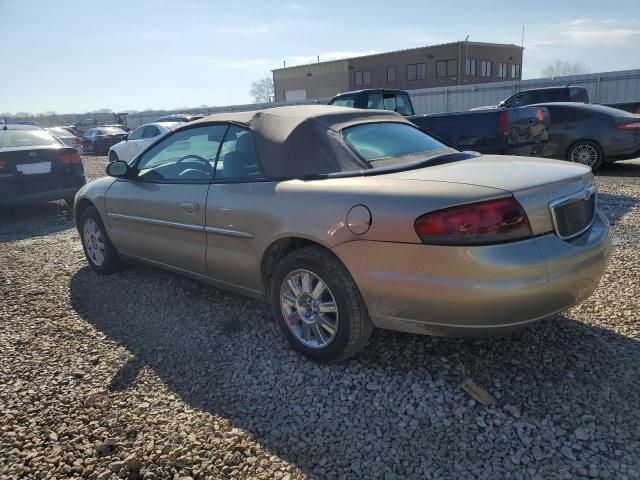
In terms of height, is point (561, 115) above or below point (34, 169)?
above

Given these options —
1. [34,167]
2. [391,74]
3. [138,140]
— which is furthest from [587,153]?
[391,74]

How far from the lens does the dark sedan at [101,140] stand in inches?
891

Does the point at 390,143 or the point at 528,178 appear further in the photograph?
the point at 390,143

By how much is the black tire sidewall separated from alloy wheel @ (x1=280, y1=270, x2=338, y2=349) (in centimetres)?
3

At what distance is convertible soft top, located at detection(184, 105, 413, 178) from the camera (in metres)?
3.11

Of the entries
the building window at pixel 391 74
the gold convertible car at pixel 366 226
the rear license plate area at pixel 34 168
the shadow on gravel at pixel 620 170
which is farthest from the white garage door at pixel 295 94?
the gold convertible car at pixel 366 226

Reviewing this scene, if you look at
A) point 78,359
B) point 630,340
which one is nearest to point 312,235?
point 78,359

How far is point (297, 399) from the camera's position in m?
2.76

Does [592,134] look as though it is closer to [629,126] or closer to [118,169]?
[629,126]

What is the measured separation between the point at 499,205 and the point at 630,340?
154cm

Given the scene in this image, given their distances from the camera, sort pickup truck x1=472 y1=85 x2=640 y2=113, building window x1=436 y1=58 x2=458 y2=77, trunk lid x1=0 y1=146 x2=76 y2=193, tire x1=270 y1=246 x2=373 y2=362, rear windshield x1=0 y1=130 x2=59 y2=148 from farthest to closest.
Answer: building window x1=436 y1=58 x2=458 y2=77 < pickup truck x1=472 y1=85 x2=640 y2=113 < rear windshield x1=0 y1=130 x2=59 y2=148 < trunk lid x1=0 y1=146 x2=76 y2=193 < tire x1=270 y1=246 x2=373 y2=362

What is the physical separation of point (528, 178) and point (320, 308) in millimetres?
1406

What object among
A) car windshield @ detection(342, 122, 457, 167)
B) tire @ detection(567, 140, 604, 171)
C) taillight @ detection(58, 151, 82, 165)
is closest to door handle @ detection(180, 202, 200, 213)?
car windshield @ detection(342, 122, 457, 167)

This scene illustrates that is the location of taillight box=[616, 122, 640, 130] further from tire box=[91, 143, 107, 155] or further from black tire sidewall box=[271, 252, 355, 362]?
tire box=[91, 143, 107, 155]
